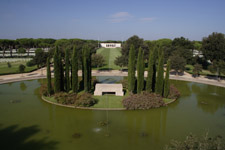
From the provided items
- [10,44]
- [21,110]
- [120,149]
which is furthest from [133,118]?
[10,44]

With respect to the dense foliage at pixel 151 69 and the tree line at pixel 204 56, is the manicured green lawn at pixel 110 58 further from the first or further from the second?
the dense foliage at pixel 151 69

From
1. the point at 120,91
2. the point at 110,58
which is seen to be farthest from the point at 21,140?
the point at 110,58

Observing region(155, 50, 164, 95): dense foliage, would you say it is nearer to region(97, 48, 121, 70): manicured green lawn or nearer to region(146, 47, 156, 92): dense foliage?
region(146, 47, 156, 92): dense foliage

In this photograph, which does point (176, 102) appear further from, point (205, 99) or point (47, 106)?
point (47, 106)

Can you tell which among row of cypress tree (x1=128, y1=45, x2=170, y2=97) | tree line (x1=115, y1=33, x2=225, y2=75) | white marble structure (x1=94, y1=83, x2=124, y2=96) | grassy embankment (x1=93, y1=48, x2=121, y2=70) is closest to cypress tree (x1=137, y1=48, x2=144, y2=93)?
row of cypress tree (x1=128, y1=45, x2=170, y2=97)

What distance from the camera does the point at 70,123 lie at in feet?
66.8

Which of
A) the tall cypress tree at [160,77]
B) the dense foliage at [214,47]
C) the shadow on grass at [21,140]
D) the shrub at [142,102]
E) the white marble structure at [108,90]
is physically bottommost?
the shadow on grass at [21,140]

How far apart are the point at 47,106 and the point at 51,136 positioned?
8452mm

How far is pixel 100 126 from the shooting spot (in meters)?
19.7

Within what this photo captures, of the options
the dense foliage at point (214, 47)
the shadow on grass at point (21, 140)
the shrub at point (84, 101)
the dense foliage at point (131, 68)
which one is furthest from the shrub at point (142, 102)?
the dense foliage at point (214, 47)

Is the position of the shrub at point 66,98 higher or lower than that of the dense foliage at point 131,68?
lower

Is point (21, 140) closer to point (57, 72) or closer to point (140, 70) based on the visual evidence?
point (57, 72)

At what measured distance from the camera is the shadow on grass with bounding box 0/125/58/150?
1584 cm

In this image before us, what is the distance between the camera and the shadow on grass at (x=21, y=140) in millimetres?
15844
